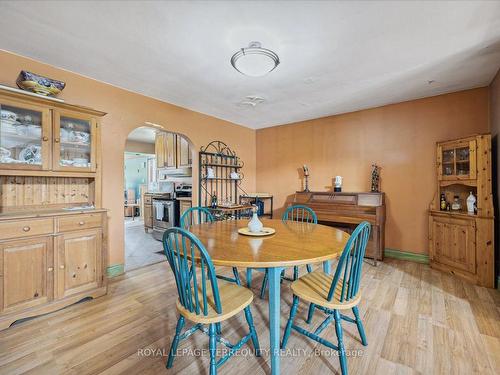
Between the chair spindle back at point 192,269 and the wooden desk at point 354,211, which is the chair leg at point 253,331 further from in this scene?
the wooden desk at point 354,211

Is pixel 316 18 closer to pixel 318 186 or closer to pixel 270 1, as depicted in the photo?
pixel 270 1

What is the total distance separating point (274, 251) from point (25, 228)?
212 cm

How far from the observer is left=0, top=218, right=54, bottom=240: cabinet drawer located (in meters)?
1.91

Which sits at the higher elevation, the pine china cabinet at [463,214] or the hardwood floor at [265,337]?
the pine china cabinet at [463,214]

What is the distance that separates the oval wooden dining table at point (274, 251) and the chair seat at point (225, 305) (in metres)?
0.19

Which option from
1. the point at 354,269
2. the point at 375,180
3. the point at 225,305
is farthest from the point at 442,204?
the point at 225,305

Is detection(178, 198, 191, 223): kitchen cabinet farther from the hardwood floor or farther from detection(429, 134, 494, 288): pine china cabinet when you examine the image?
detection(429, 134, 494, 288): pine china cabinet

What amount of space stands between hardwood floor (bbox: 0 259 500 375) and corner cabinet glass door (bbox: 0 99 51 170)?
1.41 metres

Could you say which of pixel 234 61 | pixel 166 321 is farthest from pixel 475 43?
pixel 166 321

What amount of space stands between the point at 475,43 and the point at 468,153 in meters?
1.40

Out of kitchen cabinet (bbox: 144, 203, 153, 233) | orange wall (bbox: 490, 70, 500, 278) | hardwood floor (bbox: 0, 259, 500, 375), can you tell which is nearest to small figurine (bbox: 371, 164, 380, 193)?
orange wall (bbox: 490, 70, 500, 278)

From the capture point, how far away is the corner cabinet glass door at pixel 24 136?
2.09 meters

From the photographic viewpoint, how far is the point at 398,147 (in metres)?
3.73

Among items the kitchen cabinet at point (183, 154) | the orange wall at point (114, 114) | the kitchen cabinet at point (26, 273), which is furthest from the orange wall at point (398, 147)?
the kitchen cabinet at point (26, 273)
